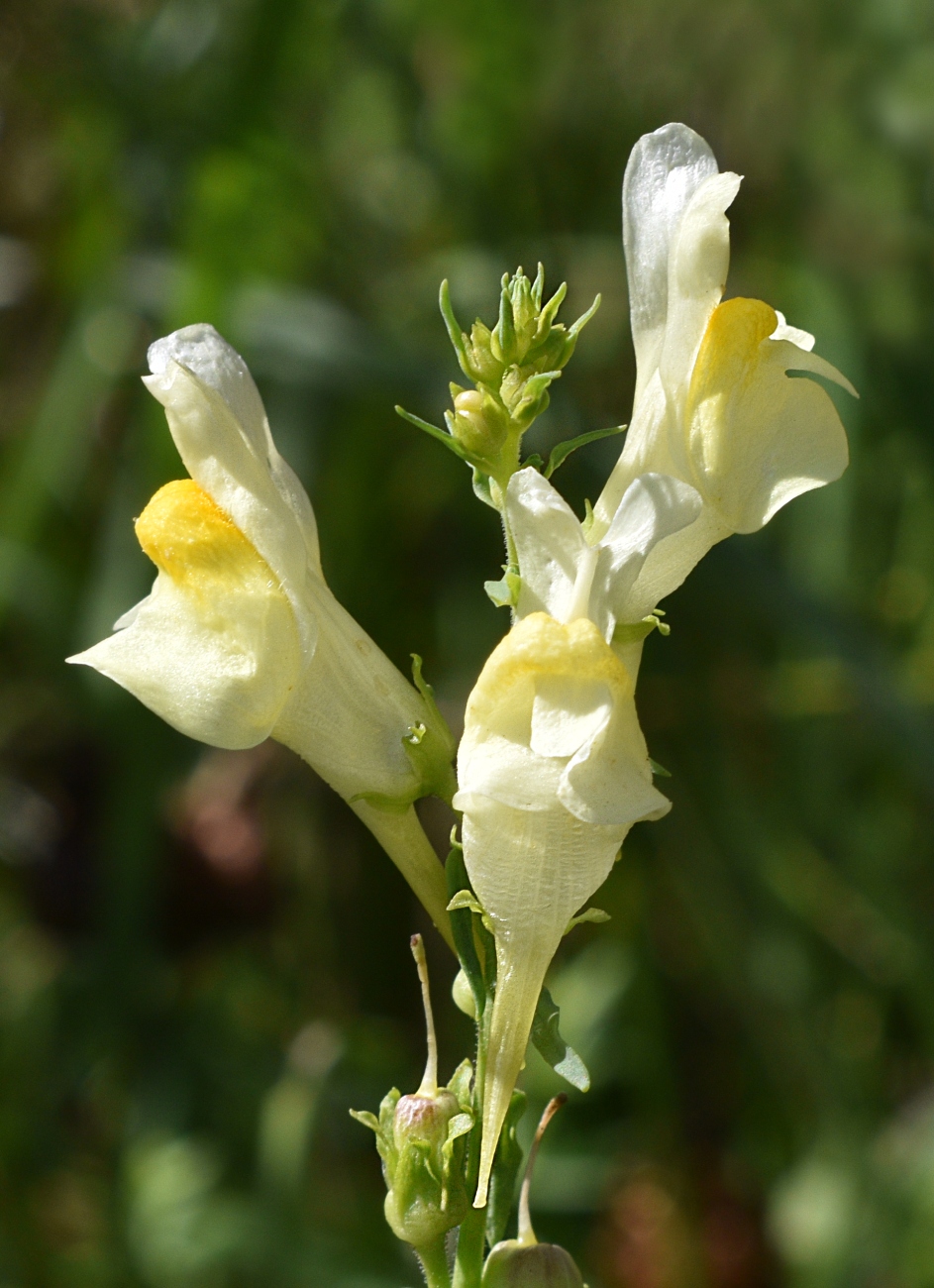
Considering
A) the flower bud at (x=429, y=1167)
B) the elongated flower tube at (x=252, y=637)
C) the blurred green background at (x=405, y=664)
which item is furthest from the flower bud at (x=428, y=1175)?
the blurred green background at (x=405, y=664)

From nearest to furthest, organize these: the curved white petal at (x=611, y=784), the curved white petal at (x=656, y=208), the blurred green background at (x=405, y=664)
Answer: the curved white petal at (x=611, y=784) < the curved white petal at (x=656, y=208) < the blurred green background at (x=405, y=664)

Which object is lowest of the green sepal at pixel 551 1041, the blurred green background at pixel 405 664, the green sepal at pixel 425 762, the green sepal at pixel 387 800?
the blurred green background at pixel 405 664

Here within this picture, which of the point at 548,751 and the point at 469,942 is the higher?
the point at 548,751

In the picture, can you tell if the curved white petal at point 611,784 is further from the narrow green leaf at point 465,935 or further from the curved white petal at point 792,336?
the curved white petal at point 792,336

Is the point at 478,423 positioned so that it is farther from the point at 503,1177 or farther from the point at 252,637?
the point at 503,1177

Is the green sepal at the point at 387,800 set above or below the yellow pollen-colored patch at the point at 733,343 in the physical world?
below

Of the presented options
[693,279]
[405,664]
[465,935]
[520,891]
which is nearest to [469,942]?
[465,935]

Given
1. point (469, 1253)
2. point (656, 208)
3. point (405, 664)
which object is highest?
point (656, 208)

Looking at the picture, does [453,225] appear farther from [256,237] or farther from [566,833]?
[566,833]
